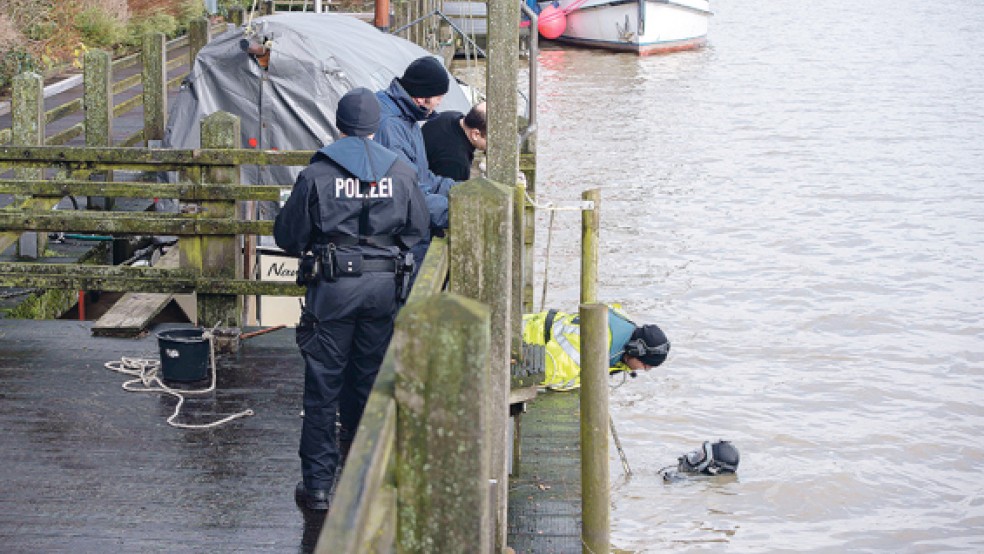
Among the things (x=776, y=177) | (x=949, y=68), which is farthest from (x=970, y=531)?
(x=949, y=68)

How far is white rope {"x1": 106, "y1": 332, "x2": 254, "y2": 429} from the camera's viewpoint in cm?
713

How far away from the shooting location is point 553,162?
24891mm

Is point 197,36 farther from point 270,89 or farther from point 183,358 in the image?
point 183,358

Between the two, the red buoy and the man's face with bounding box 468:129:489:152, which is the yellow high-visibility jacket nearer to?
the man's face with bounding box 468:129:489:152

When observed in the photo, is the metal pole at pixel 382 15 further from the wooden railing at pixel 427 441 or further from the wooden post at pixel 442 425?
the wooden post at pixel 442 425

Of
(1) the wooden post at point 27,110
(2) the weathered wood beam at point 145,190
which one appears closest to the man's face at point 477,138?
(2) the weathered wood beam at point 145,190

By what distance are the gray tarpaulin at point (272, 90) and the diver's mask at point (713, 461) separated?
14.7ft

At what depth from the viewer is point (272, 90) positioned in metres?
13.0

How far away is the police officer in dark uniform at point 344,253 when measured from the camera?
5.77m

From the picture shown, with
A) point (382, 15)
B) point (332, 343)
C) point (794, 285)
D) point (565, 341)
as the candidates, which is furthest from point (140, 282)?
point (382, 15)

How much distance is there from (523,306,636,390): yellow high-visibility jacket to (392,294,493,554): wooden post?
4197mm

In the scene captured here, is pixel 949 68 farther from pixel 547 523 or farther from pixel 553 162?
pixel 547 523

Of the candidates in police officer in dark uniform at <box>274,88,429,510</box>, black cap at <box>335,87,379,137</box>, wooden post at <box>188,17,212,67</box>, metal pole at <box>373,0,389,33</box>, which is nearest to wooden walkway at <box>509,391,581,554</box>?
police officer in dark uniform at <box>274,88,429,510</box>

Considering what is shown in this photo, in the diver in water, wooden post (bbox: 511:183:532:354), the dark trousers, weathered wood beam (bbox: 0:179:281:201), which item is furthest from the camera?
the diver in water
